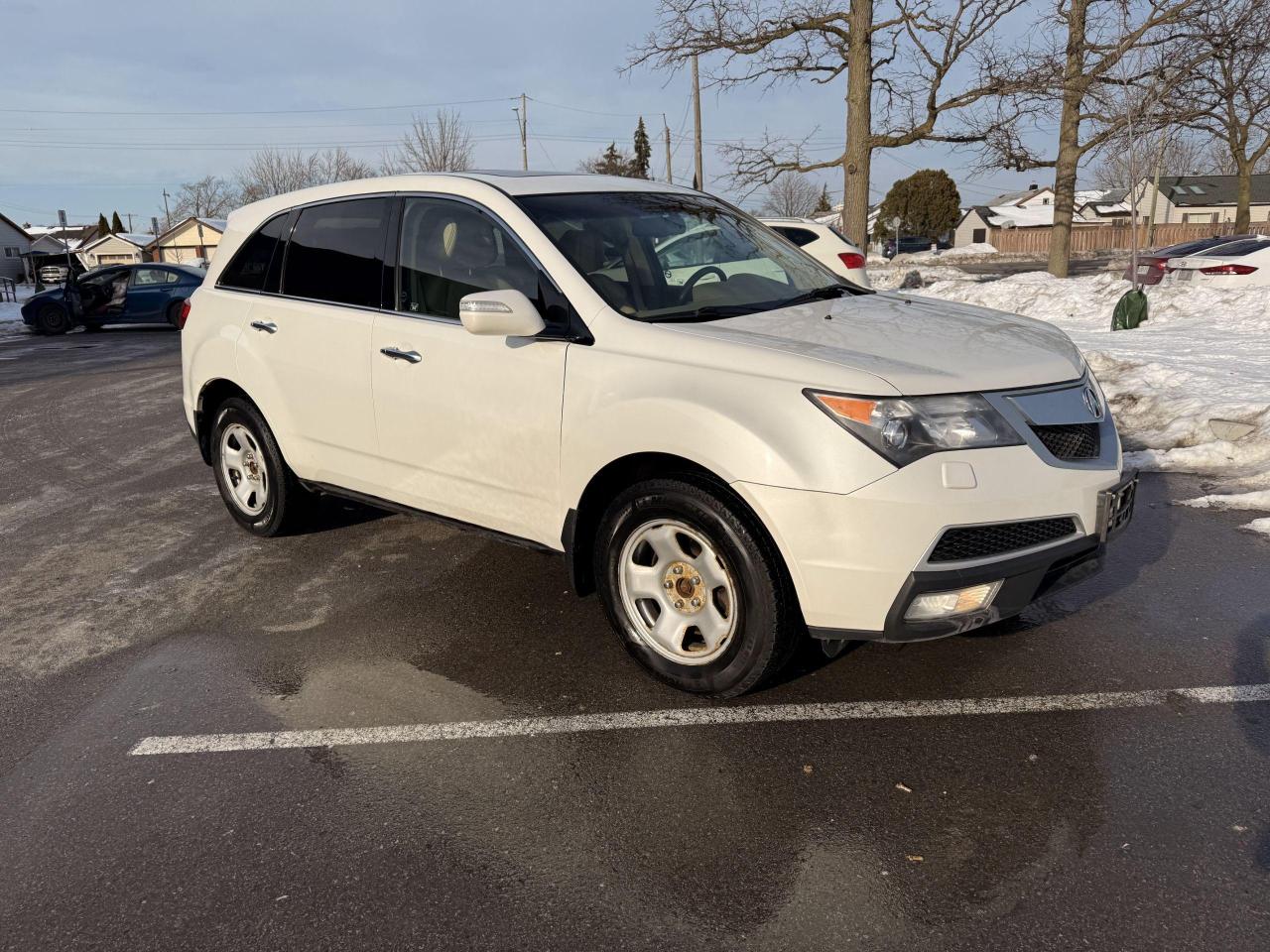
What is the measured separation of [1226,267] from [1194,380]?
27.2ft

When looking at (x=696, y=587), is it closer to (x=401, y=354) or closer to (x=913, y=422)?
(x=913, y=422)

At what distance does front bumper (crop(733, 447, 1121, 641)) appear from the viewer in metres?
3.14

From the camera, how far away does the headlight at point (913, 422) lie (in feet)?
10.4

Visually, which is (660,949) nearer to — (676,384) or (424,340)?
(676,384)

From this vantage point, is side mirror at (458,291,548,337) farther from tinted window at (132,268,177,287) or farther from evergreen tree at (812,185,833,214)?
evergreen tree at (812,185,833,214)

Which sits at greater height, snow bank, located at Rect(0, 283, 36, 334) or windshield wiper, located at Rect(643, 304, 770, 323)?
windshield wiper, located at Rect(643, 304, 770, 323)

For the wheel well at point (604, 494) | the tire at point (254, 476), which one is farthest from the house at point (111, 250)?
the wheel well at point (604, 494)

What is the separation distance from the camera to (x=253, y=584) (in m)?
5.16

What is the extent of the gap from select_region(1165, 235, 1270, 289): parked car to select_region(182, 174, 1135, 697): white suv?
1293cm

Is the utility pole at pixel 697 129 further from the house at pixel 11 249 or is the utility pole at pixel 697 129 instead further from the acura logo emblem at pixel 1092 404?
the house at pixel 11 249

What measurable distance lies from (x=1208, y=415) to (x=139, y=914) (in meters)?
7.47

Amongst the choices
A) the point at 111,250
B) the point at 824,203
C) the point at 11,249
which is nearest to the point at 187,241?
the point at 111,250

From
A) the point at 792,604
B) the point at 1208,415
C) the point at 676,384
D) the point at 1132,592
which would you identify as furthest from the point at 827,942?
the point at 1208,415

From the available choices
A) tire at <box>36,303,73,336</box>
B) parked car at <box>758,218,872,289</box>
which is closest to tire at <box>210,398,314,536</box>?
parked car at <box>758,218,872,289</box>
